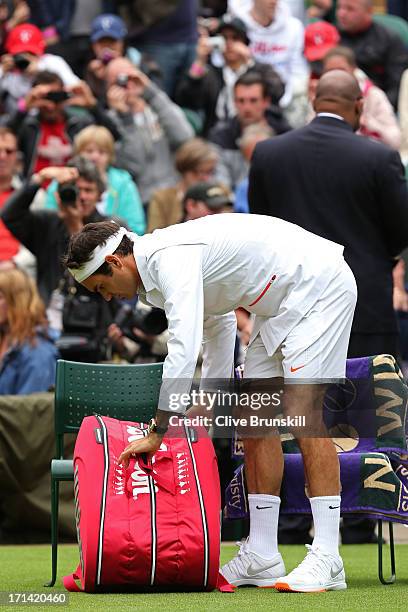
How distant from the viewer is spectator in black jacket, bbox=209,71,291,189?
11.2m

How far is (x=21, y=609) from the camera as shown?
5090 millimetres

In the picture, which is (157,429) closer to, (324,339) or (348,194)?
(324,339)

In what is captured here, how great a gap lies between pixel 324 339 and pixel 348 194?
1.48m

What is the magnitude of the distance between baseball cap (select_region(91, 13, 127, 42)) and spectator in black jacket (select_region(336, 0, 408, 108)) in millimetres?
1977

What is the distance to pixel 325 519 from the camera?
18.4 ft

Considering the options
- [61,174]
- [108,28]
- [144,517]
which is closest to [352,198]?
[144,517]

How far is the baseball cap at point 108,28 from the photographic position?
1220 centimetres

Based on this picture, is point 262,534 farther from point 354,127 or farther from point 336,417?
point 354,127

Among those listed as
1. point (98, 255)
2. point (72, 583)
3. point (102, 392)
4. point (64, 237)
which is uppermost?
point (98, 255)

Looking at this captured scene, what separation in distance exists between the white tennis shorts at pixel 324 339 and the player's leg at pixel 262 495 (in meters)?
0.15

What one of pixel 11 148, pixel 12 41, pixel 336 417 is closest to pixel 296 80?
pixel 12 41

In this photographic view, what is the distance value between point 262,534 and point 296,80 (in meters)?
7.56

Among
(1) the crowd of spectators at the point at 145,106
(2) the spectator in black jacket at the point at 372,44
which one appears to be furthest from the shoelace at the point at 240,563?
(2) the spectator in black jacket at the point at 372,44

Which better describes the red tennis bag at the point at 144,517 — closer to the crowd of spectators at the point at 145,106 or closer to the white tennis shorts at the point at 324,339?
the white tennis shorts at the point at 324,339
